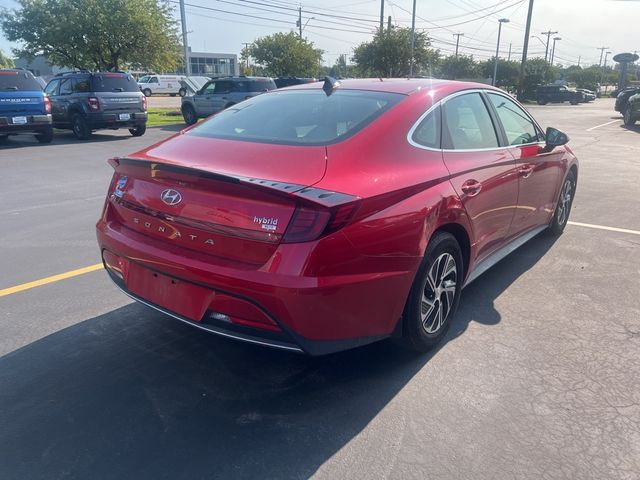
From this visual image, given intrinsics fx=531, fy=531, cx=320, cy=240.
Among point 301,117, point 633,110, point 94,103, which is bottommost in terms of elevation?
point 633,110

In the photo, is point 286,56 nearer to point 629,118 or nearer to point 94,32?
point 94,32

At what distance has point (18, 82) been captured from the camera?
12.9 meters

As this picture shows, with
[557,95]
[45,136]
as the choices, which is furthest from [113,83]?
[557,95]

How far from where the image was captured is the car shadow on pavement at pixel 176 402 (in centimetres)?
240

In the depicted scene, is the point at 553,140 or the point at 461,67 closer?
the point at 553,140

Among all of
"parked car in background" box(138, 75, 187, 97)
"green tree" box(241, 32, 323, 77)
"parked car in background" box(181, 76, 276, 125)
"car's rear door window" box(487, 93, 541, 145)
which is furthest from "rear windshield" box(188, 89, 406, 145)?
"parked car in background" box(138, 75, 187, 97)

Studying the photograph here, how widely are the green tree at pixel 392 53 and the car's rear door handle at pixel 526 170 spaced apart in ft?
135

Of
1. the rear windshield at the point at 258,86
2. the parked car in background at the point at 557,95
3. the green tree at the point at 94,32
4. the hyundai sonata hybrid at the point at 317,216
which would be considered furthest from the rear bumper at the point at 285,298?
the parked car in background at the point at 557,95

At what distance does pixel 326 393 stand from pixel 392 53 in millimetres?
45324

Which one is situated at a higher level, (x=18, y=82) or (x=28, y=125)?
(x=18, y=82)

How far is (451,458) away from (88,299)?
2.96 meters

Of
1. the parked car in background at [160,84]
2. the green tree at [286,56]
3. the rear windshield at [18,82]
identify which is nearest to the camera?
the rear windshield at [18,82]

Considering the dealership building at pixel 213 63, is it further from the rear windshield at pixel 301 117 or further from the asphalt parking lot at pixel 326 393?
the asphalt parking lot at pixel 326 393

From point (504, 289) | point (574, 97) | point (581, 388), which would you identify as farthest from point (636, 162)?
point (574, 97)
